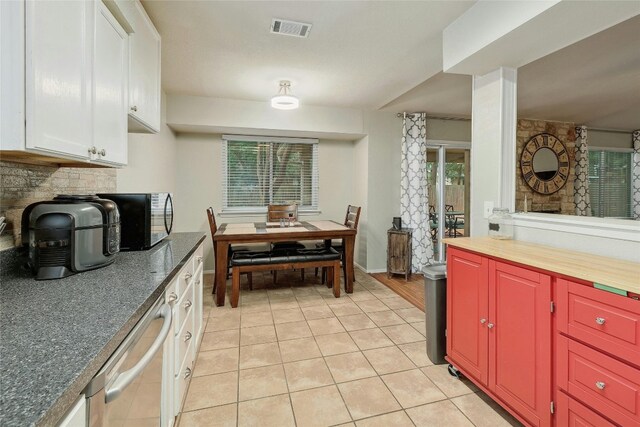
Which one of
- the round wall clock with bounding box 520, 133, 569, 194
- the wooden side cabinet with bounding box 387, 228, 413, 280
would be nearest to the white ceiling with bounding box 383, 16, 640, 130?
the round wall clock with bounding box 520, 133, 569, 194

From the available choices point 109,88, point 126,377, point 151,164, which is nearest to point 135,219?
point 109,88

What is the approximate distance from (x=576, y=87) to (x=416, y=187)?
2.13 meters

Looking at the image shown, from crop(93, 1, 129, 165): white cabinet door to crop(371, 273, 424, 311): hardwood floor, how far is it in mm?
3002

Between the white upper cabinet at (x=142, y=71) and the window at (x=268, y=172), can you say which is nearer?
the white upper cabinet at (x=142, y=71)

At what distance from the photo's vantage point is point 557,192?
16.3 feet

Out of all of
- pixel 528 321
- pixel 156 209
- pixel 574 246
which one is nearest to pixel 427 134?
pixel 574 246

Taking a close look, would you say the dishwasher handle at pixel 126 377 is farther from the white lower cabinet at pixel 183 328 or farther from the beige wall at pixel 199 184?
the beige wall at pixel 199 184

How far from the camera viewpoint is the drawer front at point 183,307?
4.95 ft

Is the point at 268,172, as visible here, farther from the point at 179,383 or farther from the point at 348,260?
the point at 179,383

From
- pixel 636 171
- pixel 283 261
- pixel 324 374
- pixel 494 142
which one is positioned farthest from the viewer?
pixel 636 171

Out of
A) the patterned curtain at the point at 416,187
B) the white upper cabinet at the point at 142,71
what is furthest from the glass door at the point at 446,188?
the white upper cabinet at the point at 142,71

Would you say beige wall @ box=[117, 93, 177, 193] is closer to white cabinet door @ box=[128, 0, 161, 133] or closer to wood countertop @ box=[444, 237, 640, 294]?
white cabinet door @ box=[128, 0, 161, 133]

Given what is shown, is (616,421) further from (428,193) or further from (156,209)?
(428,193)

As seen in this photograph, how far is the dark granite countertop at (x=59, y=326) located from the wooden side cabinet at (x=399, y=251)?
3233 mm
